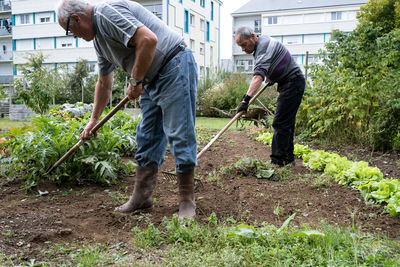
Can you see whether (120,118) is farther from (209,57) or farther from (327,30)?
(327,30)

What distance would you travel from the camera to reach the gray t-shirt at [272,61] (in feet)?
14.3

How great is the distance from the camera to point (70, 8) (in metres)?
2.38

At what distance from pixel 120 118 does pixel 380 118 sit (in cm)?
396

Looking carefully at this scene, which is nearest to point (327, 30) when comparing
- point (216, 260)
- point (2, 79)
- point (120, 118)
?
point (2, 79)

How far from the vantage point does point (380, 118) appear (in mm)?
5469

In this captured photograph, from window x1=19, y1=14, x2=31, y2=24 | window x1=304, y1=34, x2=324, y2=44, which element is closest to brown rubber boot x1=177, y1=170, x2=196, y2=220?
window x1=19, y1=14, x2=31, y2=24

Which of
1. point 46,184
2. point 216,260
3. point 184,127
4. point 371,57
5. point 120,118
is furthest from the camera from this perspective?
point 371,57

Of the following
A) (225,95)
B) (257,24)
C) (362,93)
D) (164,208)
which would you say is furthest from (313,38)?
(164,208)

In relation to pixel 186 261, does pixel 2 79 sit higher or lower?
higher

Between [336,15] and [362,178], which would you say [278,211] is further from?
[336,15]

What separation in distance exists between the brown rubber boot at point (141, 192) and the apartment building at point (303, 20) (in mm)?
35528

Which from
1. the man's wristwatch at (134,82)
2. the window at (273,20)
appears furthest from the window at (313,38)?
the man's wristwatch at (134,82)

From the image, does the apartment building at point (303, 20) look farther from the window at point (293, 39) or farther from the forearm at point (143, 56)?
the forearm at point (143, 56)

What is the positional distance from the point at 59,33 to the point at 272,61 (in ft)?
105
